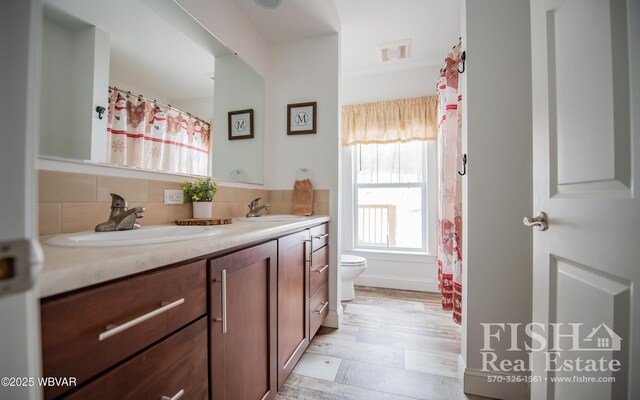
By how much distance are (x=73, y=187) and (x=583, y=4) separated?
5.67 feet

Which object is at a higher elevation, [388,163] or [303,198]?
[388,163]

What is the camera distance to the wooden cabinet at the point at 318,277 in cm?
166

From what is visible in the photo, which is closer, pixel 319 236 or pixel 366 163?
pixel 319 236

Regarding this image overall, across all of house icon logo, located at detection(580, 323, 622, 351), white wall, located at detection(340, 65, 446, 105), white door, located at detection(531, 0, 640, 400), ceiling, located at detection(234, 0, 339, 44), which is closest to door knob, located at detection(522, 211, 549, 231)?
white door, located at detection(531, 0, 640, 400)

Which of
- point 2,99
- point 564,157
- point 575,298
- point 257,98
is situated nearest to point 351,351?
point 575,298

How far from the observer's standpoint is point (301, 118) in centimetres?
212

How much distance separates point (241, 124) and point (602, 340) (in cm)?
207

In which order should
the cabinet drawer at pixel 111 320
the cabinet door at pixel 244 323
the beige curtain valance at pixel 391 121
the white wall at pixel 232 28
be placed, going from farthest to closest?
the beige curtain valance at pixel 391 121, the white wall at pixel 232 28, the cabinet door at pixel 244 323, the cabinet drawer at pixel 111 320

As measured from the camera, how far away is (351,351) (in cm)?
170

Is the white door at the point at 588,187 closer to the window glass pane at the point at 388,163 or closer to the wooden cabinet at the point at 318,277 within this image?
the wooden cabinet at the point at 318,277

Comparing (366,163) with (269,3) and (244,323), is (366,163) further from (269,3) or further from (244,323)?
(244,323)

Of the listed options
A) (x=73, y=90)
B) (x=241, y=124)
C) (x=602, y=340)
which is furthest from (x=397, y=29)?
(x=602, y=340)

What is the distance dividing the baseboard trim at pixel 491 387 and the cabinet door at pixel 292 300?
93 cm

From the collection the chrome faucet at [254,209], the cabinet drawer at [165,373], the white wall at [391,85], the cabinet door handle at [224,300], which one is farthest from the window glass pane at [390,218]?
the cabinet drawer at [165,373]
